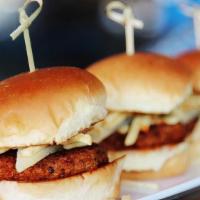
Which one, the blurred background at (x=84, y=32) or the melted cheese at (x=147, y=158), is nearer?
the melted cheese at (x=147, y=158)

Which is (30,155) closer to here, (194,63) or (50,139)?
(50,139)

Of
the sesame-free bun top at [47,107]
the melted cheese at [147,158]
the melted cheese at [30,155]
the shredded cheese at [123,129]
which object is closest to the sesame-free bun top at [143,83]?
the shredded cheese at [123,129]

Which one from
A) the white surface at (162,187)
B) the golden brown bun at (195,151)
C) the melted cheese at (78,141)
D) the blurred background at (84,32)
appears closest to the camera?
the melted cheese at (78,141)

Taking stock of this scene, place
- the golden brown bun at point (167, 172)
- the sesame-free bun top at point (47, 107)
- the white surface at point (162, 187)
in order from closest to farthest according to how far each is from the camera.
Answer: the sesame-free bun top at point (47, 107) → the white surface at point (162, 187) → the golden brown bun at point (167, 172)

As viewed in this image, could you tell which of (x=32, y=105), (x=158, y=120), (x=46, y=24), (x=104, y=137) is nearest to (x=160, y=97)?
(x=158, y=120)

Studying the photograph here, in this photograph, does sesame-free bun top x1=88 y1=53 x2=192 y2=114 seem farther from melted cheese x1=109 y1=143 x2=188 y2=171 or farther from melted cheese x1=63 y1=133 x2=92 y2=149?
melted cheese x1=63 y1=133 x2=92 y2=149

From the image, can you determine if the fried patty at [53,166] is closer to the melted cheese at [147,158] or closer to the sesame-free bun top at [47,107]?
the sesame-free bun top at [47,107]

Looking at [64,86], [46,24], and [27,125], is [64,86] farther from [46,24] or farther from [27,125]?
[46,24]

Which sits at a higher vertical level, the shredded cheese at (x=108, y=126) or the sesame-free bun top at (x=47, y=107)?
the sesame-free bun top at (x=47, y=107)
